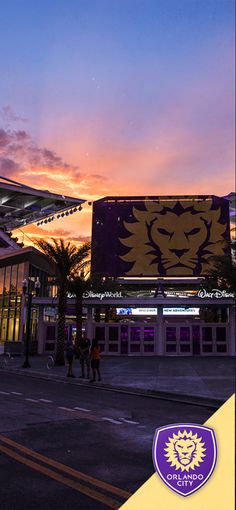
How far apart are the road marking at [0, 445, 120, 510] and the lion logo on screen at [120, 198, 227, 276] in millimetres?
43777

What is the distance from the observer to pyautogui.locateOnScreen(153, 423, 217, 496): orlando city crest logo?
218 centimetres

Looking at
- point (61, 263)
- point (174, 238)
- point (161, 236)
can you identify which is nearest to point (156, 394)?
point (61, 263)

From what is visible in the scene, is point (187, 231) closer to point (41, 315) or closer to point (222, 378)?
point (41, 315)

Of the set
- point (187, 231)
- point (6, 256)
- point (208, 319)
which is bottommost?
point (208, 319)

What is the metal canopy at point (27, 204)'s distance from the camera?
63969 millimetres

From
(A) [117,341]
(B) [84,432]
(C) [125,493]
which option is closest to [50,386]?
(B) [84,432]

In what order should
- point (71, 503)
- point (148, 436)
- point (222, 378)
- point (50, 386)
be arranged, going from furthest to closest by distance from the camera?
point (222, 378) < point (50, 386) < point (148, 436) < point (71, 503)

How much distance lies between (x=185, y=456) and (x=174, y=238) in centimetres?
4940

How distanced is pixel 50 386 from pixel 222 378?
7166 millimetres

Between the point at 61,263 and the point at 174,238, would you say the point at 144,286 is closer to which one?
the point at 174,238

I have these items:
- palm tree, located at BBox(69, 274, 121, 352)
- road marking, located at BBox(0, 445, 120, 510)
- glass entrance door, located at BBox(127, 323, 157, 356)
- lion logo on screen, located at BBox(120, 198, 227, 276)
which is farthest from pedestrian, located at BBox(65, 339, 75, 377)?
lion logo on screen, located at BBox(120, 198, 227, 276)

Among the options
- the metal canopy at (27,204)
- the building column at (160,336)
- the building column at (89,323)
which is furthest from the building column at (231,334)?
the metal canopy at (27,204)

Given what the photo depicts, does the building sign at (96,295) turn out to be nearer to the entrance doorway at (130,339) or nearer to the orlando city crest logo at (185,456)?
the entrance doorway at (130,339)

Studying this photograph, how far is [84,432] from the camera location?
8352 millimetres
